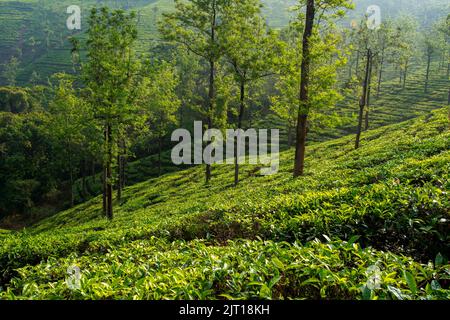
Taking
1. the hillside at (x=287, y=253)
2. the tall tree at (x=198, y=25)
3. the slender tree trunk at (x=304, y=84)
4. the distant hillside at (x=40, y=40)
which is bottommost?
the hillside at (x=287, y=253)

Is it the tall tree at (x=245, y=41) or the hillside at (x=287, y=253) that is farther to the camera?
the tall tree at (x=245, y=41)

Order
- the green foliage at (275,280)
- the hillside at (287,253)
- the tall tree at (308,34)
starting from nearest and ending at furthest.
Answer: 1. the green foliage at (275,280)
2. the hillside at (287,253)
3. the tall tree at (308,34)

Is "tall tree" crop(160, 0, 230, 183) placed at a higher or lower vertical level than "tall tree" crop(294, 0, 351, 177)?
higher

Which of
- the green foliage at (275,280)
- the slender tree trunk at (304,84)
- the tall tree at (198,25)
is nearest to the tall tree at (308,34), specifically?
the slender tree trunk at (304,84)

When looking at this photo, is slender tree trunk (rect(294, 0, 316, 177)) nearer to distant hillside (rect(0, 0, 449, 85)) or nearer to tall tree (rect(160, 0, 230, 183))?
tall tree (rect(160, 0, 230, 183))

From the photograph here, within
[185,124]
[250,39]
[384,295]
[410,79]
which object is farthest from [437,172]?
[410,79]

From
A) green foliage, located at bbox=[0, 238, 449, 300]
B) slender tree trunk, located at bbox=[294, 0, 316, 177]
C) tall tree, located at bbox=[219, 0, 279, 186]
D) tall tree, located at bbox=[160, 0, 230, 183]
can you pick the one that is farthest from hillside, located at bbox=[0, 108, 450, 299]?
tall tree, located at bbox=[160, 0, 230, 183]

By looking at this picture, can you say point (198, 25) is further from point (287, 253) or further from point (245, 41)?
point (287, 253)

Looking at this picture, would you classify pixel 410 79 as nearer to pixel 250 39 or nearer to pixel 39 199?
pixel 250 39

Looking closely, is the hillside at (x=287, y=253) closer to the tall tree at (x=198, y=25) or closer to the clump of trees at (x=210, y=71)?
the clump of trees at (x=210, y=71)

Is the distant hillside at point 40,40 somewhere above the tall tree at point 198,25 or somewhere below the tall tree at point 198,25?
above

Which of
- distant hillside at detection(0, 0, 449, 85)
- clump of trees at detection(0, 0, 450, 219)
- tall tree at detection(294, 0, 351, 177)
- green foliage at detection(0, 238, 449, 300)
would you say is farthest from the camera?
distant hillside at detection(0, 0, 449, 85)

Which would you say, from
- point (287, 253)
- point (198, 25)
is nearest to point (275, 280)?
point (287, 253)
